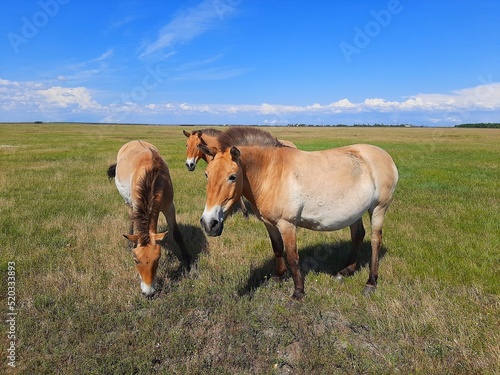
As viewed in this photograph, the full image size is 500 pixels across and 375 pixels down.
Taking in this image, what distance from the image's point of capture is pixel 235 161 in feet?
14.1

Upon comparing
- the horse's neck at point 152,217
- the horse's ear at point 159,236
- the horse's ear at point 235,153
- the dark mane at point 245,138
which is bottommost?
the horse's ear at point 159,236

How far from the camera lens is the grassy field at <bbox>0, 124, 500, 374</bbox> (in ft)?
11.8

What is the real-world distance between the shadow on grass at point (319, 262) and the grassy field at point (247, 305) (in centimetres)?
4

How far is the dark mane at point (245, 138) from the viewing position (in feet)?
16.2

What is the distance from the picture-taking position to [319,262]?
6.66 metres

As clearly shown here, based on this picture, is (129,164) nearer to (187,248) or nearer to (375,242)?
(187,248)

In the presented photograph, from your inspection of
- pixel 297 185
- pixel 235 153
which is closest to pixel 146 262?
pixel 235 153

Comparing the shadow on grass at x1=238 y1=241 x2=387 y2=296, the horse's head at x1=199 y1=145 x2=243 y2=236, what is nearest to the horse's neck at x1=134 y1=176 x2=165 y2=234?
the horse's head at x1=199 y1=145 x2=243 y2=236

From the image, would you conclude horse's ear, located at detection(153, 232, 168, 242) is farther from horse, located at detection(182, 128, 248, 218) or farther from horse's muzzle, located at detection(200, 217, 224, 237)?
horse, located at detection(182, 128, 248, 218)

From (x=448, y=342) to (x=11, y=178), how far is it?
18.0 meters

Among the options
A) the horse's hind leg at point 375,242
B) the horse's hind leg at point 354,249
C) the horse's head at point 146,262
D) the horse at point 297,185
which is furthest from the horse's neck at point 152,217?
the horse's hind leg at point 375,242

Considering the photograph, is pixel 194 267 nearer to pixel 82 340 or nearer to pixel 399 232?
pixel 82 340

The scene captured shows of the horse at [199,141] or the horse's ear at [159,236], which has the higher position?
the horse at [199,141]

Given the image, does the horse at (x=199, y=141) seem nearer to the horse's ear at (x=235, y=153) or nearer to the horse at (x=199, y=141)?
the horse at (x=199, y=141)
